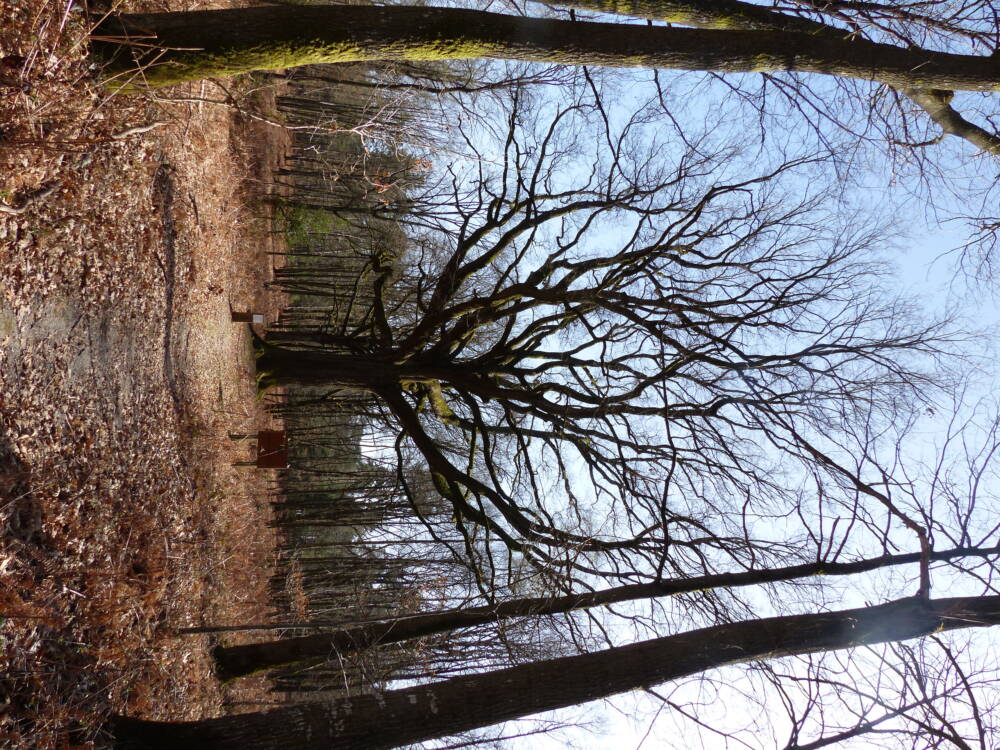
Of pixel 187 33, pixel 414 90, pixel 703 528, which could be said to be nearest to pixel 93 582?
pixel 187 33

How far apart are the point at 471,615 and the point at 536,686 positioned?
2.33 m

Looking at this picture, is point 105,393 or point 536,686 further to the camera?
point 105,393

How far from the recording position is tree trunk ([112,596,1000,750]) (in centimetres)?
431

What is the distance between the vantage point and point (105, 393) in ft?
18.6

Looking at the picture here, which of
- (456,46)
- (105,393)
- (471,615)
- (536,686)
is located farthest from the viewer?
(471,615)

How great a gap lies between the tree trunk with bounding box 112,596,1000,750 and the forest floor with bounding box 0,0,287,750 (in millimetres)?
998

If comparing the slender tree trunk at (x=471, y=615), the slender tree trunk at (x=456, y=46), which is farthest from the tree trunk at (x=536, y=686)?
the slender tree trunk at (x=456, y=46)

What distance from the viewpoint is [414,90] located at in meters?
11.9

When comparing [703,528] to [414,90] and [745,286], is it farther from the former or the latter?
[414,90]

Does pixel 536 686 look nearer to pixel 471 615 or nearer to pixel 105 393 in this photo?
pixel 471 615

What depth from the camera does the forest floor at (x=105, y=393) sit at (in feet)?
14.5

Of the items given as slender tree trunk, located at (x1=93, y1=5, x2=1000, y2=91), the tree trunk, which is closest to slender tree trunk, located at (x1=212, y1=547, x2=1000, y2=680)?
the tree trunk

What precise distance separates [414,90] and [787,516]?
1008cm

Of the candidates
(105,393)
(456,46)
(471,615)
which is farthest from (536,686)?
(456,46)
